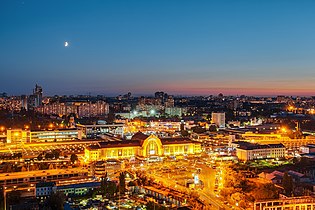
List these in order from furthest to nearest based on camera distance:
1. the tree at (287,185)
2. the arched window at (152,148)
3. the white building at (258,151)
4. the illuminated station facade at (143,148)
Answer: the arched window at (152,148)
the illuminated station facade at (143,148)
the white building at (258,151)
the tree at (287,185)

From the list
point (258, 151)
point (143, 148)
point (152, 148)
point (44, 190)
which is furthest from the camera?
point (152, 148)

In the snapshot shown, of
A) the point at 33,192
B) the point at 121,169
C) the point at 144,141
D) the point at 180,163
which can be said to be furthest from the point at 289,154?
the point at 33,192

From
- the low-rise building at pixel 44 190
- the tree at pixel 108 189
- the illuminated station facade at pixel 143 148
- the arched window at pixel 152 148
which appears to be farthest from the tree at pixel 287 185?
the arched window at pixel 152 148

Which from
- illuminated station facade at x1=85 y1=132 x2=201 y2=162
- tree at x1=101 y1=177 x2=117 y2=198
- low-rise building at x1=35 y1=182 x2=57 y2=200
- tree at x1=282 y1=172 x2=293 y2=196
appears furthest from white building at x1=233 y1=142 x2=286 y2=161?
low-rise building at x1=35 y1=182 x2=57 y2=200

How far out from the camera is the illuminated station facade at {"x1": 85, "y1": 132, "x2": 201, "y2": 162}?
330 inches

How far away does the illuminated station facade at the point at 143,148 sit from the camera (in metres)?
8.39

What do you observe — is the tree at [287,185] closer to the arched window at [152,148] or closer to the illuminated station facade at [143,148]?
the illuminated station facade at [143,148]

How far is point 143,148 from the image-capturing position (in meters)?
8.70

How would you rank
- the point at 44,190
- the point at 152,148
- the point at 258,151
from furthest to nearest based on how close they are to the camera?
the point at 152,148 < the point at 258,151 < the point at 44,190

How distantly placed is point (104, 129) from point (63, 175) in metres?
5.66

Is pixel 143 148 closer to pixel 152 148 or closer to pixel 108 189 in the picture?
pixel 152 148

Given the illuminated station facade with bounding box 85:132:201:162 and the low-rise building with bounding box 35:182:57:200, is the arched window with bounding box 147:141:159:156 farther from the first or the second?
the low-rise building with bounding box 35:182:57:200

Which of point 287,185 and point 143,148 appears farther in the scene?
point 143,148

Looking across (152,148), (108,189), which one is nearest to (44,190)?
(108,189)
